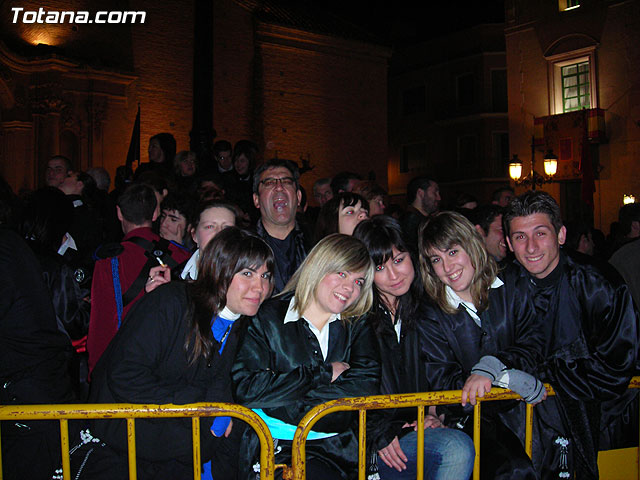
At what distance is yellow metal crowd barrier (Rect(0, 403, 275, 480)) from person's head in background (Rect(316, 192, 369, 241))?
2.35 m

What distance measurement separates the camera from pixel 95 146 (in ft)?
59.1

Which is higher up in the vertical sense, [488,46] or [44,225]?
[488,46]

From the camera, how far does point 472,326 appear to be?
3531 mm

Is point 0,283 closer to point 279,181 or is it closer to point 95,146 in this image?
point 279,181

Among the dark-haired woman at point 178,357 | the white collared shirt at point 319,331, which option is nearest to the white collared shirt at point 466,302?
the white collared shirt at point 319,331

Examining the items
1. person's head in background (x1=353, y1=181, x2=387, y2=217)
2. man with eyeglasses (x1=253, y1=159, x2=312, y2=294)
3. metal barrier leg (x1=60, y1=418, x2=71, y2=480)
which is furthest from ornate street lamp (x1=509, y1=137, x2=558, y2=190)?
metal barrier leg (x1=60, y1=418, x2=71, y2=480)

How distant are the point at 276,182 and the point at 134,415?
8.56ft

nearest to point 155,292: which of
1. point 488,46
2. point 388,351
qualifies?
point 388,351

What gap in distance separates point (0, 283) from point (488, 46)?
34.1 metres

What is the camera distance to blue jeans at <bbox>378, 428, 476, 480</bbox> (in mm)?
3051

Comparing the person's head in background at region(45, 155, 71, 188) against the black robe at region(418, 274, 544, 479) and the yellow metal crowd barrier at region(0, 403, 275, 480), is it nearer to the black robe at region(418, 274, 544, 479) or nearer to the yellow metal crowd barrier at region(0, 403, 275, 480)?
the yellow metal crowd barrier at region(0, 403, 275, 480)

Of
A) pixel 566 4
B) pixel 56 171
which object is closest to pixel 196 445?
pixel 56 171

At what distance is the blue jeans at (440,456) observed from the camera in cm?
→ 305

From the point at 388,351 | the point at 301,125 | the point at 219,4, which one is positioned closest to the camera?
the point at 388,351
